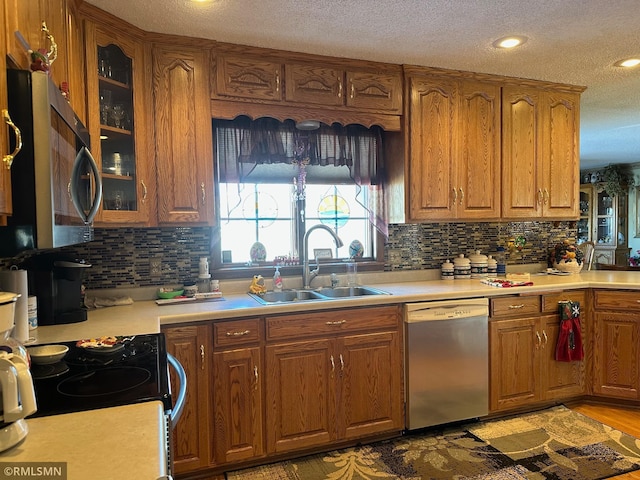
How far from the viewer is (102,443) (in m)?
0.94

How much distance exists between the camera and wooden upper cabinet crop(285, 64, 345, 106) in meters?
2.73

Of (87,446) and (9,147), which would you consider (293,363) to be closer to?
(87,446)

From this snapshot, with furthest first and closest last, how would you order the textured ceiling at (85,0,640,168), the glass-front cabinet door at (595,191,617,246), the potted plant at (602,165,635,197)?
the glass-front cabinet door at (595,191,617,246) → the potted plant at (602,165,635,197) → the textured ceiling at (85,0,640,168)

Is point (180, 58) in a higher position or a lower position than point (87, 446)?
higher

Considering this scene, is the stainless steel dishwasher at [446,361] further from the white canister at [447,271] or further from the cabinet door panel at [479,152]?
the cabinet door panel at [479,152]

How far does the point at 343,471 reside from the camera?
2.37m

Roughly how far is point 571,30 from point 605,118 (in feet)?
8.15

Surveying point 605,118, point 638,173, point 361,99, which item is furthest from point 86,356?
point 638,173

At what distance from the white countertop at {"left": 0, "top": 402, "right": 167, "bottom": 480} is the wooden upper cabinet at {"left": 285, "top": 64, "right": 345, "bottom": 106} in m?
2.10

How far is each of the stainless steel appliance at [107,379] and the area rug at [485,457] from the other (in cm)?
117

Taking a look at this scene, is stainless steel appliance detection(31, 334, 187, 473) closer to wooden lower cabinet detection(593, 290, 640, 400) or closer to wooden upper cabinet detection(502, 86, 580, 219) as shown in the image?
wooden upper cabinet detection(502, 86, 580, 219)

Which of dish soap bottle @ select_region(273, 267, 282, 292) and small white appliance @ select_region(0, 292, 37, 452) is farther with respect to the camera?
dish soap bottle @ select_region(273, 267, 282, 292)

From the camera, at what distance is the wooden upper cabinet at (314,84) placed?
2729 mm

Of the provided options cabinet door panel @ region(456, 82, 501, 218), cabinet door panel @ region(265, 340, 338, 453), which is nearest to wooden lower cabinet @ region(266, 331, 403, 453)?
cabinet door panel @ region(265, 340, 338, 453)
